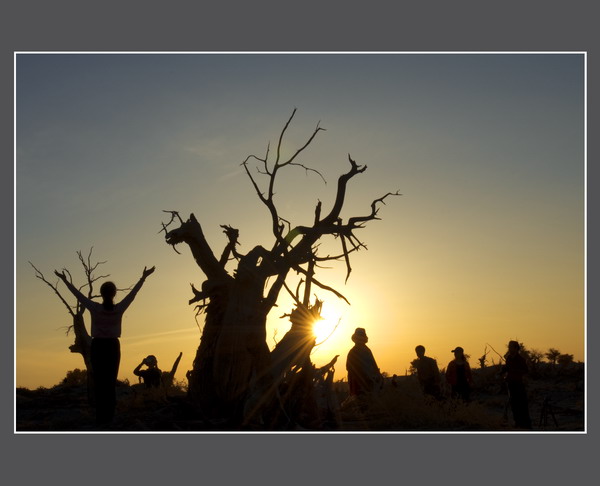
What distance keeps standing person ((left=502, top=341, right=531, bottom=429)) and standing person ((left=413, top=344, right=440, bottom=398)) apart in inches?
62.2

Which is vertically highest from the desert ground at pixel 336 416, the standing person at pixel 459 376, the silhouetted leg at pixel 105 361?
the silhouetted leg at pixel 105 361

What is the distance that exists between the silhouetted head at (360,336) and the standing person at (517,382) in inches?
108

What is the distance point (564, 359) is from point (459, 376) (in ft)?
47.8

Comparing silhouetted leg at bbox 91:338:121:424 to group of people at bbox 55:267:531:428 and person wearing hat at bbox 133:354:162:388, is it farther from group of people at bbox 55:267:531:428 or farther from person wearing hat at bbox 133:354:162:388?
person wearing hat at bbox 133:354:162:388

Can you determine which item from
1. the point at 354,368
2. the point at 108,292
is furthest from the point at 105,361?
the point at 354,368

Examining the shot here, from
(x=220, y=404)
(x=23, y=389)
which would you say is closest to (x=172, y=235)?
(x=220, y=404)

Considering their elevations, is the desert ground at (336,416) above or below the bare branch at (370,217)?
below

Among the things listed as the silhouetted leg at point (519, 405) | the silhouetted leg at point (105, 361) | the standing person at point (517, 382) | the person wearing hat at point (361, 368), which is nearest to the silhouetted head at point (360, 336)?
the person wearing hat at point (361, 368)

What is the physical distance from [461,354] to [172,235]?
6.05 metres

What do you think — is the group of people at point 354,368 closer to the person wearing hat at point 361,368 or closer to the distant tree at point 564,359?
the person wearing hat at point 361,368

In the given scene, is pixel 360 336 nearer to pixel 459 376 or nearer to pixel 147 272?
pixel 459 376

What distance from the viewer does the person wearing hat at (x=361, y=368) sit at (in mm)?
17453

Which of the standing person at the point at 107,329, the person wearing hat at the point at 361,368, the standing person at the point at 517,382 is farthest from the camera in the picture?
the person wearing hat at the point at 361,368

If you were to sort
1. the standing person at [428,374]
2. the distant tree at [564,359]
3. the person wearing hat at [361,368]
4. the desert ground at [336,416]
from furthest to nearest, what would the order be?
the distant tree at [564,359] → the standing person at [428,374] → the person wearing hat at [361,368] → the desert ground at [336,416]
